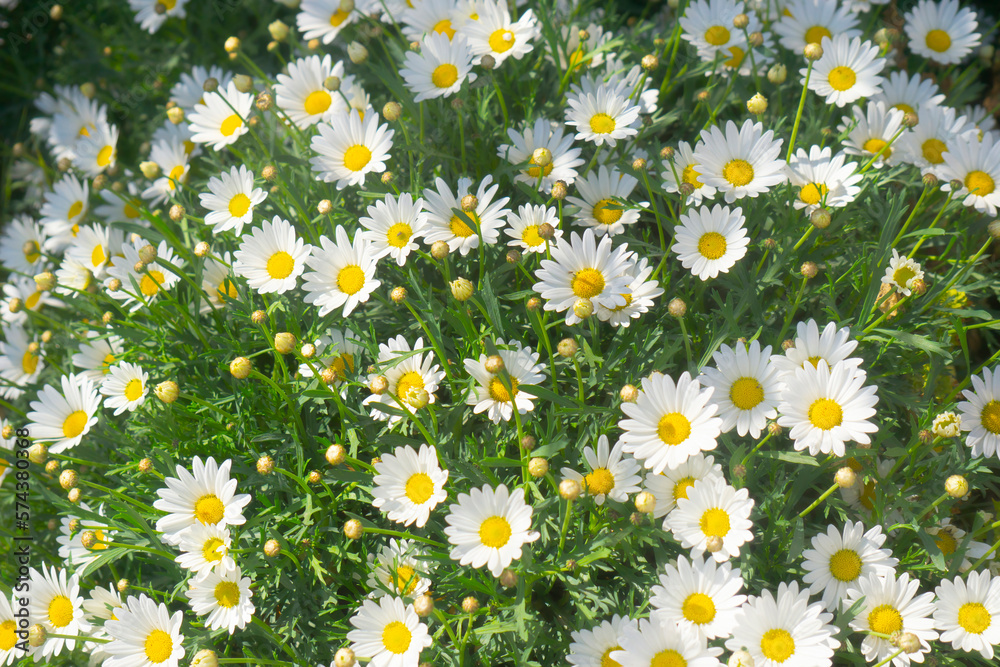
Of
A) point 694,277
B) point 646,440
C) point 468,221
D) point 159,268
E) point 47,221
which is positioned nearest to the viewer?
point 646,440

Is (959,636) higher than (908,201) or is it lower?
lower

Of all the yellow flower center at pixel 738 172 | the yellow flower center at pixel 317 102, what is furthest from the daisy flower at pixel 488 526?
the yellow flower center at pixel 317 102

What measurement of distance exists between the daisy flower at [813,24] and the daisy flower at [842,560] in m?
2.13

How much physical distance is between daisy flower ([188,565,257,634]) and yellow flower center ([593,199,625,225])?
175cm

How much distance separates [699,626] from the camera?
6.77 feet

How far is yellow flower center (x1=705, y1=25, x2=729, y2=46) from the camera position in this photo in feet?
9.95

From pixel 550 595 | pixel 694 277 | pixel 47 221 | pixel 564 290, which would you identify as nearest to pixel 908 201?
pixel 694 277

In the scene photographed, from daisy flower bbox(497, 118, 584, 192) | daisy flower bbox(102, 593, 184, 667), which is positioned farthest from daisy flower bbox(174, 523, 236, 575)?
daisy flower bbox(497, 118, 584, 192)

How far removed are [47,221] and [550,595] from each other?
326 centimetres

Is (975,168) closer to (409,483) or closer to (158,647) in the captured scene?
(409,483)

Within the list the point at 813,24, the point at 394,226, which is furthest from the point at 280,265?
the point at 813,24

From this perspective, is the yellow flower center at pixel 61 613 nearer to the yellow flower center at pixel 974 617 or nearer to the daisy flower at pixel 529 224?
the daisy flower at pixel 529 224

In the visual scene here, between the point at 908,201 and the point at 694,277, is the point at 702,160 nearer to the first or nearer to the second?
the point at 694,277

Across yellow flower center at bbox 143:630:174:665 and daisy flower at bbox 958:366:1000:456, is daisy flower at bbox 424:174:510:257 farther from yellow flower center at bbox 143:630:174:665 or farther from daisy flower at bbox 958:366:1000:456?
daisy flower at bbox 958:366:1000:456
